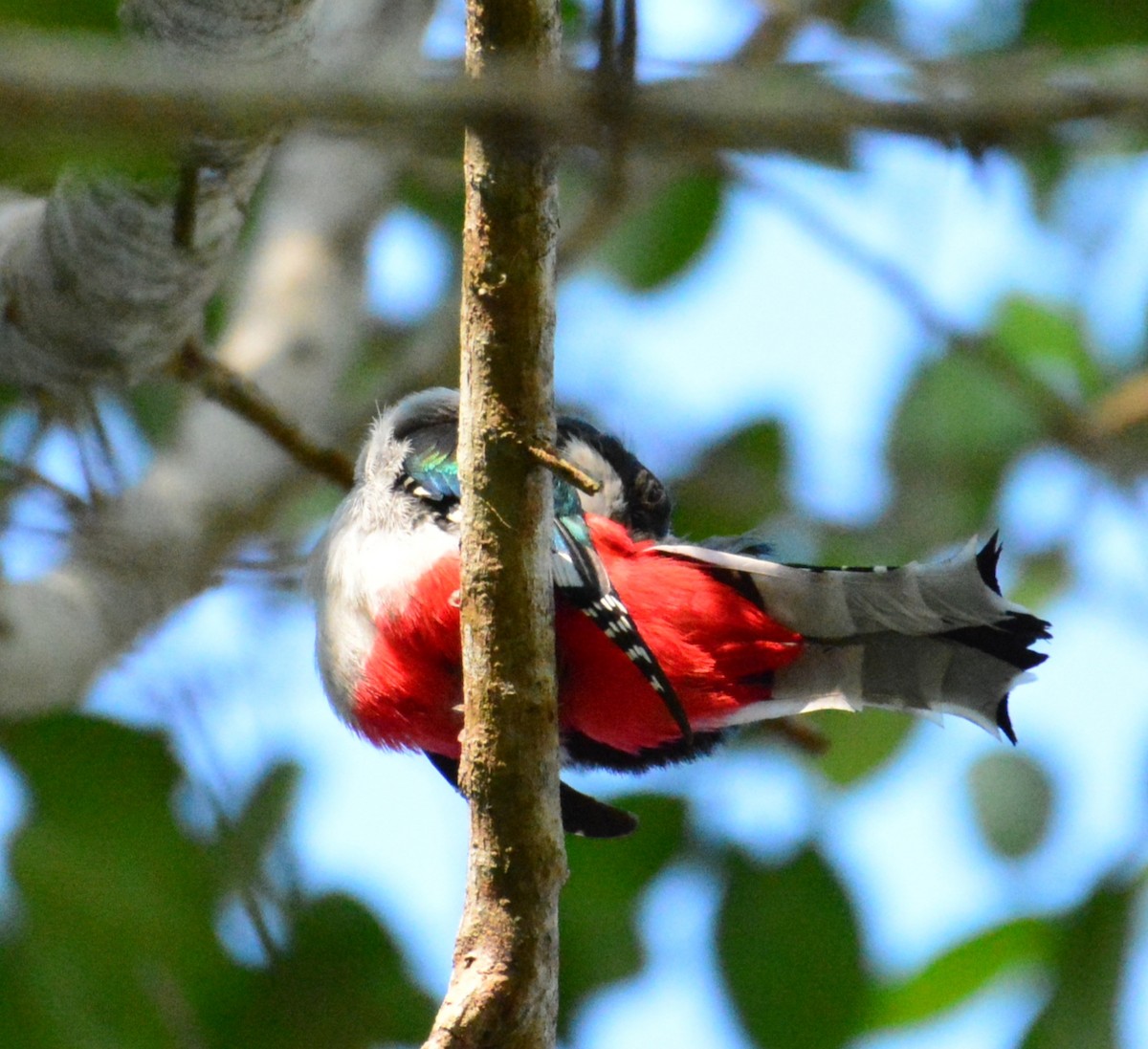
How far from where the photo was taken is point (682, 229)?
17.1ft

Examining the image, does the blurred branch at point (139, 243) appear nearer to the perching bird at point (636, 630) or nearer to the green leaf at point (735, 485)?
the perching bird at point (636, 630)

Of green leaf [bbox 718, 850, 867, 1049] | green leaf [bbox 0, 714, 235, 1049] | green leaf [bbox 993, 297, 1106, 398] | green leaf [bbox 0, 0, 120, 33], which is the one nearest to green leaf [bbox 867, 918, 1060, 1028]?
green leaf [bbox 718, 850, 867, 1049]

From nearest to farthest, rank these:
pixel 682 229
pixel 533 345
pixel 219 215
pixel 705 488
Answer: pixel 533 345, pixel 219 215, pixel 705 488, pixel 682 229

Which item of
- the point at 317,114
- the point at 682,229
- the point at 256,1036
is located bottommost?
the point at 256,1036

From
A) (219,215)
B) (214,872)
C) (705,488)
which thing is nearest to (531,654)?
(219,215)

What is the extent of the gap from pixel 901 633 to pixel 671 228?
2727 mm

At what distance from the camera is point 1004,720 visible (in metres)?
2.76

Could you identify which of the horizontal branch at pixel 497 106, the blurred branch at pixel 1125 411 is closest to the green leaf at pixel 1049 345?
the blurred branch at pixel 1125 411

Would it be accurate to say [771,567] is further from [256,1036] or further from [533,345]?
[256,1036]

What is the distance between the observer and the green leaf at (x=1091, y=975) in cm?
308

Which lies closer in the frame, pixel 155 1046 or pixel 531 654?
pixel 531 654

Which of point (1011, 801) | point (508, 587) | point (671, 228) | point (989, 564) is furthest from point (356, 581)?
Result: point (1011, 801)

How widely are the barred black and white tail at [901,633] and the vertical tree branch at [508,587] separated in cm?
77

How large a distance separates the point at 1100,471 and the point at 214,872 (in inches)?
125
